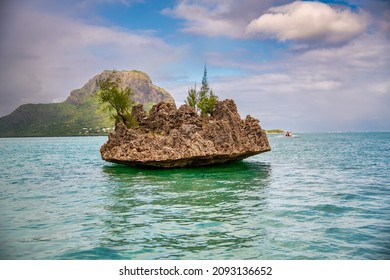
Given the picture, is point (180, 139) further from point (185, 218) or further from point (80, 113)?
point (80, 113)

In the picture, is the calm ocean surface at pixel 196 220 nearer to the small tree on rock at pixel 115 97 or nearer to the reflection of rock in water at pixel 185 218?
the reflection of rock in water at pixel 185 218

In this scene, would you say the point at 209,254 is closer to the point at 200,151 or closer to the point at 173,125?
the point at 200,151

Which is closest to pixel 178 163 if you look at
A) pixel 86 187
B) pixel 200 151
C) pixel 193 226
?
pixel 200 151

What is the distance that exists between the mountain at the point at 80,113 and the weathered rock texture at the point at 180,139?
5494mm

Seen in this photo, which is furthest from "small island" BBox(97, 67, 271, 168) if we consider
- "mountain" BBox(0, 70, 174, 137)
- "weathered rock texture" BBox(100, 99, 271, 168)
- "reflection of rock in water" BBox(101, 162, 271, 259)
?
"reflection of rock in water" BBox(101, 162, 271, 259)

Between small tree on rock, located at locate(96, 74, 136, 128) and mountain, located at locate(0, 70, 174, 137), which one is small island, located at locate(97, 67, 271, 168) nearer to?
small tree on rock, located at locate(96, 74, 136, 128)

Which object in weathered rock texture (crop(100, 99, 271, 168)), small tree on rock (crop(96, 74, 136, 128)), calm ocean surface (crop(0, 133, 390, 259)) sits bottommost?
calm ocean surface (crop(0, 133, 390, 259))

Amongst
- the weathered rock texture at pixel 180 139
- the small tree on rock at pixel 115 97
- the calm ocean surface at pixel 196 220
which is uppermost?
the small tree on rock at pixel 115 97

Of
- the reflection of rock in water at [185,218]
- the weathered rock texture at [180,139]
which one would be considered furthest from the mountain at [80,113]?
the reflection of rock in water at [185,218]

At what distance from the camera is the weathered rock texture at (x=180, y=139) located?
27.7 meters

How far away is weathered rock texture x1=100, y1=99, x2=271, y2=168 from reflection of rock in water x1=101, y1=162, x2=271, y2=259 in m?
5.65

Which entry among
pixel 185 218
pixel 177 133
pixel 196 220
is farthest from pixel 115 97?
pixel 196 220

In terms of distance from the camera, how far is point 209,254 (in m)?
8.32

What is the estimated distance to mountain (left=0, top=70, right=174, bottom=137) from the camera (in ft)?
129
